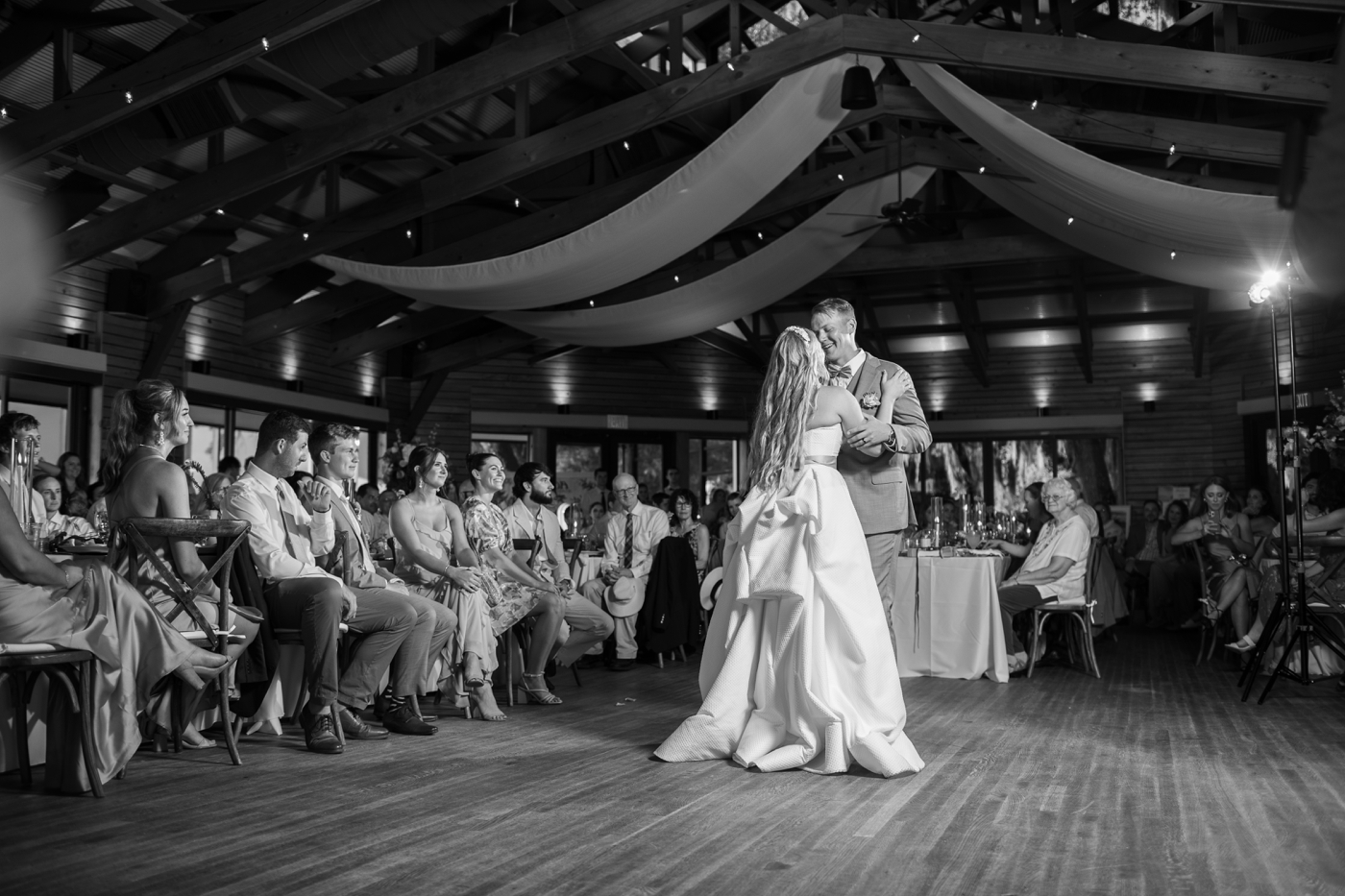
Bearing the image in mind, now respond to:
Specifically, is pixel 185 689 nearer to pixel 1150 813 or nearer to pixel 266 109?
pixel 1150 813

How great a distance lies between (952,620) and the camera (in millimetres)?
6453

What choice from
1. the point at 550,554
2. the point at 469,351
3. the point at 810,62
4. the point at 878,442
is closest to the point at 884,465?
the point at 878,442

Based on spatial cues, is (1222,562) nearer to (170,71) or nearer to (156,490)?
(156,490)

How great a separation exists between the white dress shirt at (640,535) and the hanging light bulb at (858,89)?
293cm

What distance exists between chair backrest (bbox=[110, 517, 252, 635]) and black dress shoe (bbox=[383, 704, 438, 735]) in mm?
959

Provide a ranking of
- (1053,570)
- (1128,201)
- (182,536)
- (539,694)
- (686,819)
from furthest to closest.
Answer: (1128,201), (1053,570), (539,694), (182,536), (686,819)

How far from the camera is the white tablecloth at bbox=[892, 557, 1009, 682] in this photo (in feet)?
20.6

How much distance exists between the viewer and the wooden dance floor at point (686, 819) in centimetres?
230

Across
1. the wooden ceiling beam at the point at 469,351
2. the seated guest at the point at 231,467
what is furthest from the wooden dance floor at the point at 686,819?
the wooden ceiling beam at the point at 469,351

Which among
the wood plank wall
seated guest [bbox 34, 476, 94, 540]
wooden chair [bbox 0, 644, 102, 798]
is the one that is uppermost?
the wood plank wall

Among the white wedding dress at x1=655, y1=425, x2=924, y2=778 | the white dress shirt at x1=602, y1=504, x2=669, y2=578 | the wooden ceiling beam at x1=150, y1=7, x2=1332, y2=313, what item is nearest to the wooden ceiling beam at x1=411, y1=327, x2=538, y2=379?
the wooden ceiling beam at x1=150, y1=7, x2=1332, y2=313

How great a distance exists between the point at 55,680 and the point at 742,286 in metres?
7.79

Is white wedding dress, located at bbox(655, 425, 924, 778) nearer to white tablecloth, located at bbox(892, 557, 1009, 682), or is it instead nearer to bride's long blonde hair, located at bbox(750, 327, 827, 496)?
bride's long blonde hair, located at bbox(750, 327, 827, 496)

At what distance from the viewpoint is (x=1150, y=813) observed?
2949mm
